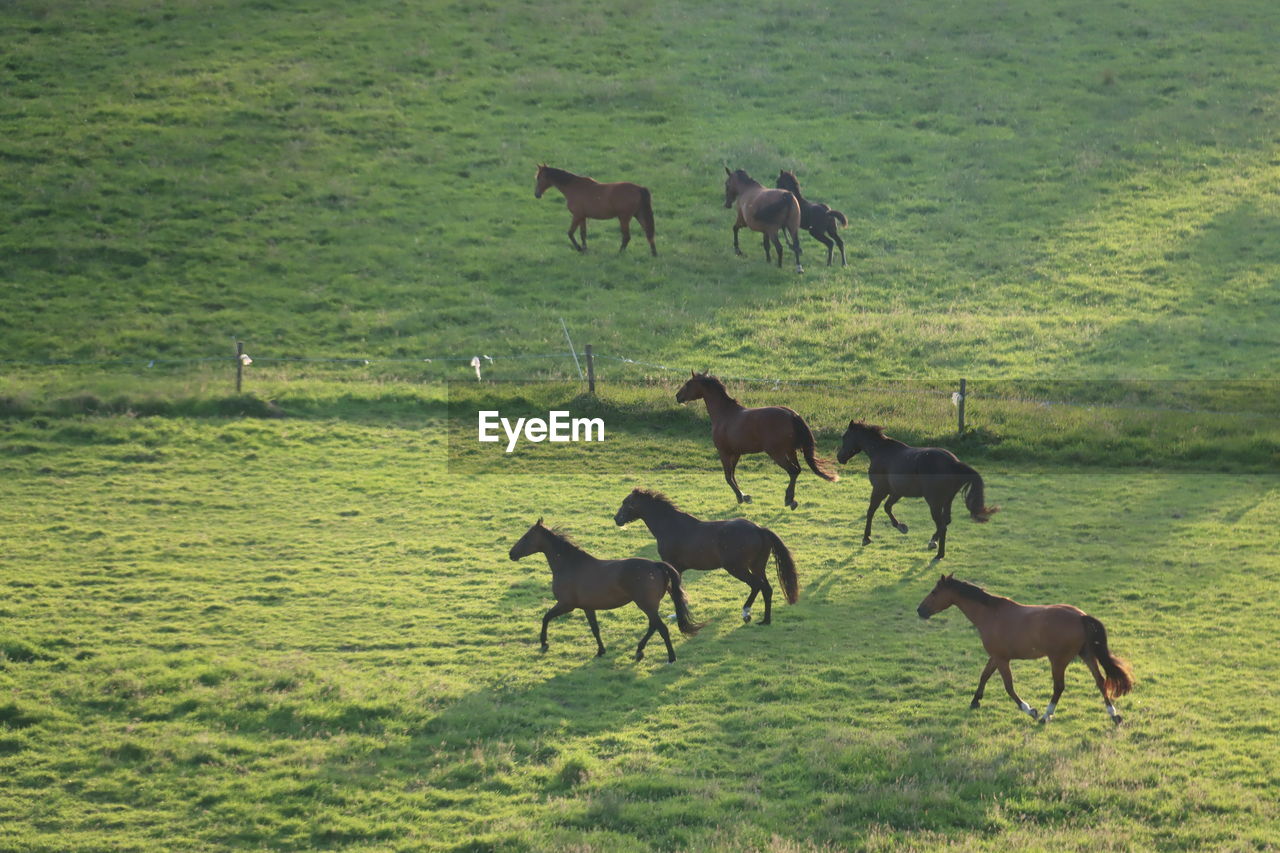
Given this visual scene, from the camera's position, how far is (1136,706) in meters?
13.9

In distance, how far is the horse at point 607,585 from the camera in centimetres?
1490

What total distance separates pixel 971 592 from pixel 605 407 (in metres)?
12.6

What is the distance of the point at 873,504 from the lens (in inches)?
757

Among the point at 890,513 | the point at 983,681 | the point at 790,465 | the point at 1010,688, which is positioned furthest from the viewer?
the point at 790,465

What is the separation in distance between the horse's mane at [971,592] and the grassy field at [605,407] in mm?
1268

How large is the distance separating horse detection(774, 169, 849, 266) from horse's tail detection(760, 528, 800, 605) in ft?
59.5

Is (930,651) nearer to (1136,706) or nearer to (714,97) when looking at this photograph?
(1136,706)

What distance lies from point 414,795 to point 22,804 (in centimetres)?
399

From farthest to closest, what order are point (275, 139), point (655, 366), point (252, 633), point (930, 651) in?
point (275, 139) → point (655, 366) → point (252, 633) → point (930, 651)

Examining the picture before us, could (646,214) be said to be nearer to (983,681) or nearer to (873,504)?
(873,504)

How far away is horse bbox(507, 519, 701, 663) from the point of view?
1490 cm

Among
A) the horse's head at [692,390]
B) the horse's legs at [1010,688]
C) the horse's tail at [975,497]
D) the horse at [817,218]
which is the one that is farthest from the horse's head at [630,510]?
the horse at [817,218]

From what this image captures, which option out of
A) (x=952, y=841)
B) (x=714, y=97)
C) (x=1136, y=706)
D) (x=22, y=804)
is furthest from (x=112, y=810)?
(x=714, y=97)

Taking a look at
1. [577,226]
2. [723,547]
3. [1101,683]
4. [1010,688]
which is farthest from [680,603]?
[577,226]
